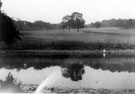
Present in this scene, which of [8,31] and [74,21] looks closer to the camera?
[74,21]

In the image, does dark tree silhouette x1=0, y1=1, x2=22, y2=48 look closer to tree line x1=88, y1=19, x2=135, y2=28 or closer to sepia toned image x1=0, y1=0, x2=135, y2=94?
sepia toned image x1=0, y1=0, x2=135, y2=94

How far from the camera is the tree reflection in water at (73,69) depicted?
19.1 feet

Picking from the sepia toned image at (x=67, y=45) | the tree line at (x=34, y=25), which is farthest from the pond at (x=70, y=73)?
the tree line at (x=34, y=25)

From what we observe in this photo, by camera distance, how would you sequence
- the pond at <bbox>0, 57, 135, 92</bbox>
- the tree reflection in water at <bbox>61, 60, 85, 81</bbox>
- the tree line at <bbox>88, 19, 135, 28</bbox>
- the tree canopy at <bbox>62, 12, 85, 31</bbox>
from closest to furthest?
the pond at <bbox>0, 57, 135, 92</bbox> < the tree canopy at <bbox>62, 12, 85, 31</bbox> < the tree reflection in water at <bbox>61, 60, 85, 81</bbox> < the tree line at <bbox>88, 19, 135, 28</bbox>

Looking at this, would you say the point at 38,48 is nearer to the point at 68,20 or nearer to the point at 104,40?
the point at 68,20

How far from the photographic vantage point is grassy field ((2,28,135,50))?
593 cm

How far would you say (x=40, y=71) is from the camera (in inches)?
235

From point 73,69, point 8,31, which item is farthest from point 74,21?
point 8,31

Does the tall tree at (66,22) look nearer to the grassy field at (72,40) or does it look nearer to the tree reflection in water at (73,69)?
the grassy field at (72,40)

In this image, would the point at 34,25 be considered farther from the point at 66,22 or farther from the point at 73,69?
the point at 73,69

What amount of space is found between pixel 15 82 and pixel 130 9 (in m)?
2.98

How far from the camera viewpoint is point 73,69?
6.04 meters

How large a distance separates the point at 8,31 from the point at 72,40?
1517 millimetres

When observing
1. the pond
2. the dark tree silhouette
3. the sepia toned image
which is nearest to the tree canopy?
the sepia toned image
